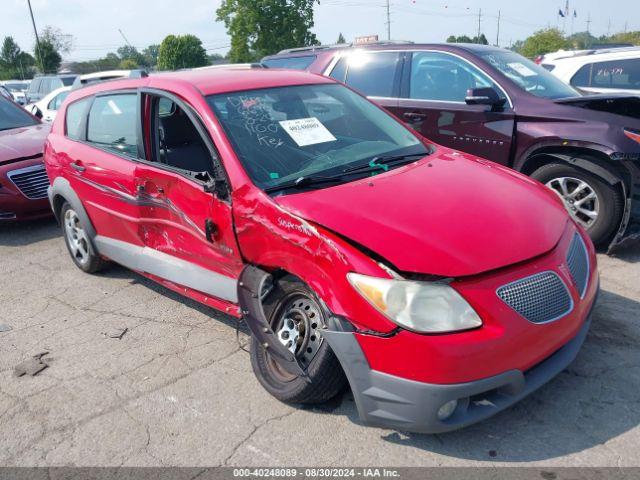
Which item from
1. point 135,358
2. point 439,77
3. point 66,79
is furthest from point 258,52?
point 135,358

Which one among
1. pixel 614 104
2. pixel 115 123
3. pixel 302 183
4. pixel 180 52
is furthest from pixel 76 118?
pixel 180 52

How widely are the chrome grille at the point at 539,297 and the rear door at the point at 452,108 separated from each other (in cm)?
283

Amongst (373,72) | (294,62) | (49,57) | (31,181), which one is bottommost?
(31,181)

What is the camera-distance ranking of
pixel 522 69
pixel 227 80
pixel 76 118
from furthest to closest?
pixel 522 69
pixel 76 118
pixel 227 80

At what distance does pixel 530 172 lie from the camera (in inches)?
207

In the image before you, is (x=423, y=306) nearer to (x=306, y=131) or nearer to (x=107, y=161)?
(x=306, y=131)

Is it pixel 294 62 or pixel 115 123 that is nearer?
pixel 115 123

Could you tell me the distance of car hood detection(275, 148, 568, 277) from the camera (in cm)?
257

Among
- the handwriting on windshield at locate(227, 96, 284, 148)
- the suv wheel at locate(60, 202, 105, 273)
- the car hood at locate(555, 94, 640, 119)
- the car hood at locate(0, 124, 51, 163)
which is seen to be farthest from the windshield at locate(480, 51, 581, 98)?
the car hood at locate(0, 124, 51, 163)

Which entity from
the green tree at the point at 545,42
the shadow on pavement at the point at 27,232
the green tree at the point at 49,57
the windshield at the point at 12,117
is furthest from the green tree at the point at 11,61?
the shadow on pavement at the point at 27,232

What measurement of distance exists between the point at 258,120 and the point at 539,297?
6.45 ft

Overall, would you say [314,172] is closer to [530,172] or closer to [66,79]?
[530,172]

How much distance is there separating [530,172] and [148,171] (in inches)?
134

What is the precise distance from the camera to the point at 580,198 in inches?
192
